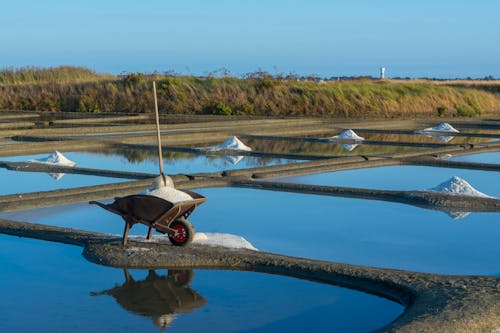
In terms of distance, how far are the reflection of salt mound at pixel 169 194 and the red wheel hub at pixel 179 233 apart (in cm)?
20

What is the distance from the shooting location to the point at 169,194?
5117mm

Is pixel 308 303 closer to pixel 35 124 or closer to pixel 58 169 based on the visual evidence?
pixel 58 169

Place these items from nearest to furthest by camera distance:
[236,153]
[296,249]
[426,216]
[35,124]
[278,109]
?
1. [296,249]
2. [426,216]
3. [236,153]
4. [35,124]
5. [278,109]

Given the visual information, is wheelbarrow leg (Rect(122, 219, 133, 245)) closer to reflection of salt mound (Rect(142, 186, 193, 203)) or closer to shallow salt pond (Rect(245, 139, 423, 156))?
reflection of salt mound (Rect(142, 186, 193, 203))

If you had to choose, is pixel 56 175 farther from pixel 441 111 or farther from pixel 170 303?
pixel 441 111

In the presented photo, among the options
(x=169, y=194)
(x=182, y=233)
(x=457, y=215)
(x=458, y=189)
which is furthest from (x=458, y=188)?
(x=169, y=194)

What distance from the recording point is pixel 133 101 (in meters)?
23.9

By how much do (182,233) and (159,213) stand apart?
0.24 meters

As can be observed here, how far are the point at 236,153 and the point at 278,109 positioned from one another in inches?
411

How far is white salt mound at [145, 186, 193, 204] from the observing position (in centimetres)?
508

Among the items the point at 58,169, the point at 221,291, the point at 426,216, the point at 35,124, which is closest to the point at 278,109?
the point at 35,124

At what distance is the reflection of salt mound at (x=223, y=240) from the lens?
5.36 m

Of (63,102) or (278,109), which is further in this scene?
(63,102)

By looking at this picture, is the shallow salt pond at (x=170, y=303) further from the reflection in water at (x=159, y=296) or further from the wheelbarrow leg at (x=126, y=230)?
the wheelbarrow leg at (x=126, y=230)
